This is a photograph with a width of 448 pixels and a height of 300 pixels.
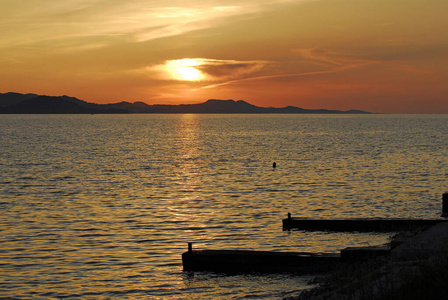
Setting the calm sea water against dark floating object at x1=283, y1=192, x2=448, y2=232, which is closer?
the calm sea water

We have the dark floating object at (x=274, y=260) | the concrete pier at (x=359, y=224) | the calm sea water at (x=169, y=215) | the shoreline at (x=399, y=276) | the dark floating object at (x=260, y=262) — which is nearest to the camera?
the shoreline at (x=399, y=276)

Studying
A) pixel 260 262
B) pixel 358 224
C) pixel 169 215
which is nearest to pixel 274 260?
pixel 260 262

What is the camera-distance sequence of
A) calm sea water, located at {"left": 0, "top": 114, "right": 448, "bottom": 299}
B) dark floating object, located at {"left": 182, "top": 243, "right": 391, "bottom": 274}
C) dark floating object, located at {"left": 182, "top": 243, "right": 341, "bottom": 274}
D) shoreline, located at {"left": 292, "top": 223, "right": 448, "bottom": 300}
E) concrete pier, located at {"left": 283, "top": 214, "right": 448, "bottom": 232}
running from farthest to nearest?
1. concrete pier, located at {"left": 283, "top": 214, "right": 448, "bottom": 232}
2. dark floating object, located at {"left": 182, "top": 243, "right": 341, "bottom": 274}
3. dark floating object, located at {"left": 182, "top": 243, "right": 391, "bottom": 274}
4. calm sea water, located at {"left": 0, "top": 114, "right": 448, "bottom": 299}
5. shoreline, located at {"left": 292, "top": 223, "right": 448, "bottom": 300}

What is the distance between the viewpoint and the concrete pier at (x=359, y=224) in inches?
1329

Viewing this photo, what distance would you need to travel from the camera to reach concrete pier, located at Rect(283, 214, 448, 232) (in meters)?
33.8

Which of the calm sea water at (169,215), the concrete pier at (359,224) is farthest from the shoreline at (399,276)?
the concrete pier at (359,224)

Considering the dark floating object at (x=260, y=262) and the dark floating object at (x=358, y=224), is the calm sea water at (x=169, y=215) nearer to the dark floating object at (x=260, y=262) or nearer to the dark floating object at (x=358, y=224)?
the dark floating object at (x=260, y=262)

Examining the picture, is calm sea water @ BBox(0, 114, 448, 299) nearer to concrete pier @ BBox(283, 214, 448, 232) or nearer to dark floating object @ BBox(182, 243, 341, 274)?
dark floating object @ BBox(182, 243, 341, 274)

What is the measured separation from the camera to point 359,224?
34.3 meters

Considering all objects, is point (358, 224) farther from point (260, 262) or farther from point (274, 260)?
point (260, 262)

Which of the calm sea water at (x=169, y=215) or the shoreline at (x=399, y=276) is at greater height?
the shoreline at (x=399, y=276)

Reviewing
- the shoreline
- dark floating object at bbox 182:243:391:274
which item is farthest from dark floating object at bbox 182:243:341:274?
the shoreline

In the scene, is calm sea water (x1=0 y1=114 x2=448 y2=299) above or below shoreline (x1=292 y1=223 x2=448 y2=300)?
below

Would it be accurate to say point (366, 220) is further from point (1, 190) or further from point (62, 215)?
point (1, 190)
